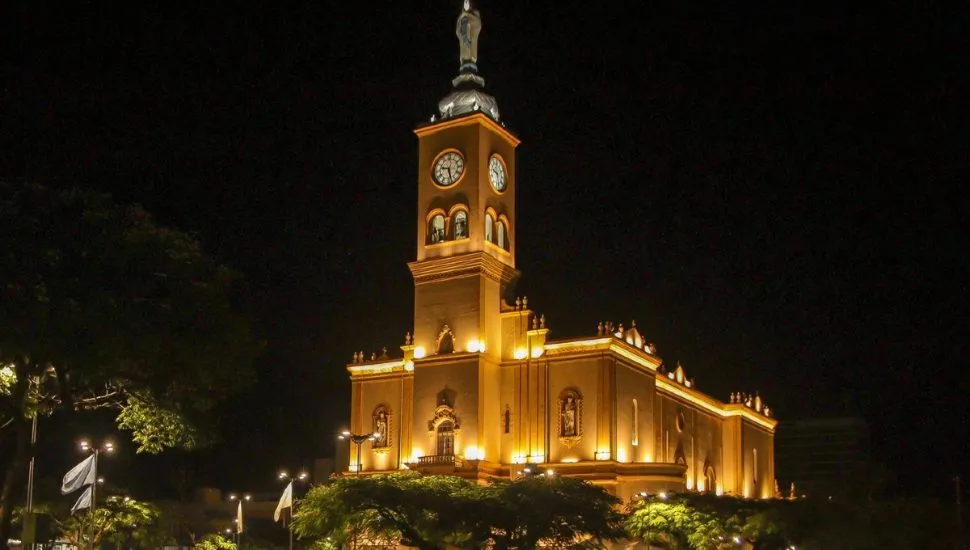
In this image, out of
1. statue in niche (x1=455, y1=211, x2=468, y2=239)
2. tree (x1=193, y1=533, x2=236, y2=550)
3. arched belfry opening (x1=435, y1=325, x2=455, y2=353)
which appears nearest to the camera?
tree (x1=193, y1=533, x2=236, y2=550)

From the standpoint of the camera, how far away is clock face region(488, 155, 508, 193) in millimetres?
64438

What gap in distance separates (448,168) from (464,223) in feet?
11.0

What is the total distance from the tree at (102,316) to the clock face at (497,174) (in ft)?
111

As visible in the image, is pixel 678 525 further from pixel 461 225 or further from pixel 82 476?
pixel 82 476

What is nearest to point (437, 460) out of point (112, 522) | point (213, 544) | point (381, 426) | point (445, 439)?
point (445, 439)

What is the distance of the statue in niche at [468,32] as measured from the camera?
6769cm

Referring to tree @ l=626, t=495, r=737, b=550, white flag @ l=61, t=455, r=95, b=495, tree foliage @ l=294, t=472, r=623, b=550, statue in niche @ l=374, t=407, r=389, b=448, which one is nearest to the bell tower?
statue in niche @ l=374, t=407, r=389, b=448

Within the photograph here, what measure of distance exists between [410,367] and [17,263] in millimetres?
38637

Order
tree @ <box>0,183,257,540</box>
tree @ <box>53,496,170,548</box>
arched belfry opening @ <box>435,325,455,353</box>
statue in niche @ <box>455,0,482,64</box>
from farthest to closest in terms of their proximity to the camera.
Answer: statue in niche @ <box>455,0,482,64</box> < arched belfry opening @ <box>435,325,455,353</box> < tree @ <box>53,496,170,548</box> < tree @ <box>0,183,257,540</box>

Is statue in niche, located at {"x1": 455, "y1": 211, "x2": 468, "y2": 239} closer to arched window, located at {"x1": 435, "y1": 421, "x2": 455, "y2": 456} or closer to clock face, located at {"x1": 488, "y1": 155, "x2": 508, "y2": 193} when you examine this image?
clock face, located at {"x1": 488, "y1": 155, "x2": 508, "y2": 193}

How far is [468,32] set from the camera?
68.0 meters

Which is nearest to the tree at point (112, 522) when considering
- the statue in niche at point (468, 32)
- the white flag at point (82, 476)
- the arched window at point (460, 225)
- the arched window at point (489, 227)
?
the white flag at point (82, 476)

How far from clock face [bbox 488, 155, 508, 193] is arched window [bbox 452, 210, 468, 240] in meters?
2.47

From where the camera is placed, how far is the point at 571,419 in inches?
2366
